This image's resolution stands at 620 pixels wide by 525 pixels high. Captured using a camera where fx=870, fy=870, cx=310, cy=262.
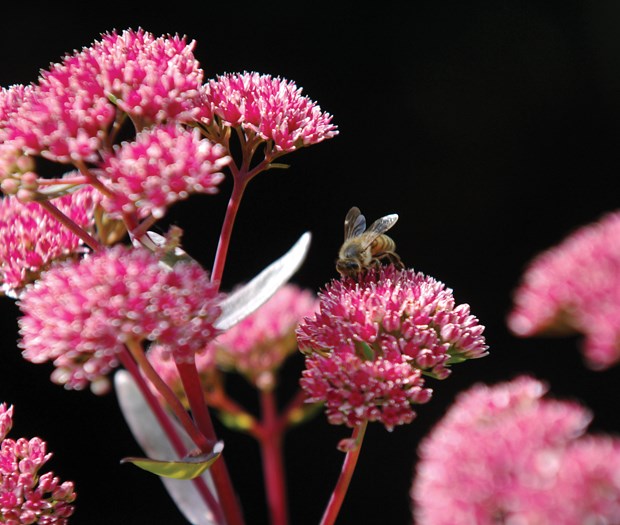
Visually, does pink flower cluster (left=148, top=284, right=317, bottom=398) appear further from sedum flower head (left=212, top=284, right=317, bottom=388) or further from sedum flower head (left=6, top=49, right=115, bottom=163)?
sedum flower head (left=6, top=49, right=115, bottom=163)

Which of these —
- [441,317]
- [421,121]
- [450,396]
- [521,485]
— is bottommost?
[450,396]

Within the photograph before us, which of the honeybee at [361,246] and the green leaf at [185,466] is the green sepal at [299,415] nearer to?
the honeybee at [361,246]

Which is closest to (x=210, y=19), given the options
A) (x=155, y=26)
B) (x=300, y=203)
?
(x=155, y=26)

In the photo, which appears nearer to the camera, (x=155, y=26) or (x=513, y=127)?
(x=155, y=26)

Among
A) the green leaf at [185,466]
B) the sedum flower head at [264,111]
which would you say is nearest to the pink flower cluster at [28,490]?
the green leaf at [185,466]

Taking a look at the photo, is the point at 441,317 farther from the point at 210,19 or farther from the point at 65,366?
the point at 210,19

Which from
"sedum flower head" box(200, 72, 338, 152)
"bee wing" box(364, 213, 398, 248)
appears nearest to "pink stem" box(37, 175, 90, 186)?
"sedum flower head" box(200, 72, 338, 152)
